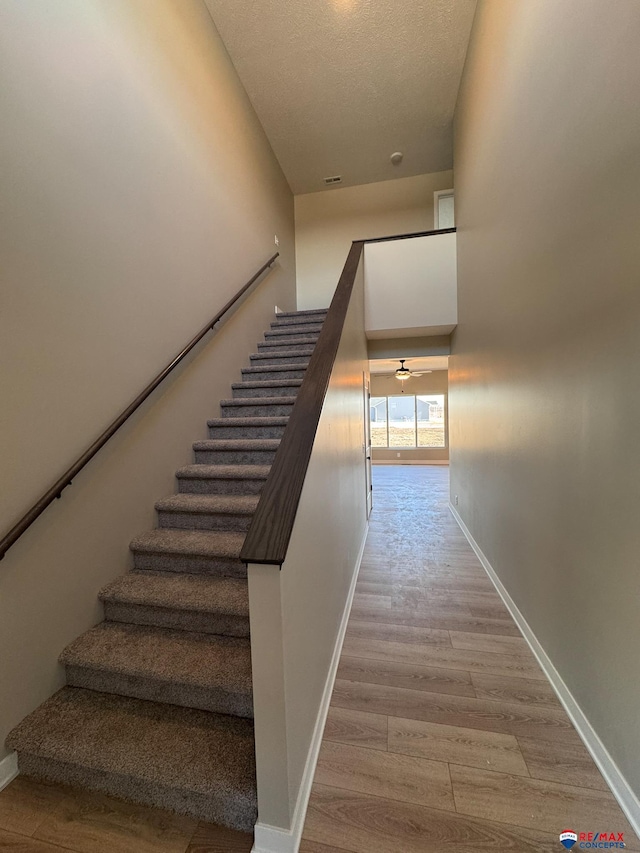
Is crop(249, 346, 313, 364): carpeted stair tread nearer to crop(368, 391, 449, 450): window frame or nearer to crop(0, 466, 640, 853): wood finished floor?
crop(0, 466, 640, 853): wood finished floor

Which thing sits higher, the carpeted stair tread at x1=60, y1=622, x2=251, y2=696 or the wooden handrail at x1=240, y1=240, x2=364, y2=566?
the wooden handrail at x1=240, y1=240, x2=364, y2=566

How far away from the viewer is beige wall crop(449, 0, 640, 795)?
3.96 ft

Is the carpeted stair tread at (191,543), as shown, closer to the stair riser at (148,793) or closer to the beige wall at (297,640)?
the beige wall at (297,640)

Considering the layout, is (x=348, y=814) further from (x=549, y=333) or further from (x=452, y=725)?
(x=549, y=333)

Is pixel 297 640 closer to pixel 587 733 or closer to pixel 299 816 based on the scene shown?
pixel 299 816

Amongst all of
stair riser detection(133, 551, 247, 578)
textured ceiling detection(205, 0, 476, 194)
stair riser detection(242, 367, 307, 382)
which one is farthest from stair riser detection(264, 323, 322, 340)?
stair riser detection(133, 551, 247, 578)

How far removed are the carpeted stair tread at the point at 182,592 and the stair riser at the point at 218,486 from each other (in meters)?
0.63

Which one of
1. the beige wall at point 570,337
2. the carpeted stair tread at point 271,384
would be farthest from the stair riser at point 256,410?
the beige wall at point 570,337

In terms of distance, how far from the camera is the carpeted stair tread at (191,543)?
1.90 meters

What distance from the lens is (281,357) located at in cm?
379

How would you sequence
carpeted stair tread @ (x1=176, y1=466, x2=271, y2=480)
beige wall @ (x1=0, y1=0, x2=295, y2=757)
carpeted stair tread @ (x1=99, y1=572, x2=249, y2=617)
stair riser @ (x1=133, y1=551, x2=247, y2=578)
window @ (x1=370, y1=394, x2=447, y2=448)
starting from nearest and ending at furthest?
beige wall @ (x1=0, y1=0, x2=295, y2=757) → carpeted stair tread @ (x1=99, y1=572, x2=249, y2=617) → stair riser @ (x1=133, y1=551, x2=247, y2=578) → carpeted stair tread @ (x1=176, y1=466, x2=271, y2=480) → window @ (x1=370, y1=394, x2=447, y2=448)

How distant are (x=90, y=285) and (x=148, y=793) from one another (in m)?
2.19

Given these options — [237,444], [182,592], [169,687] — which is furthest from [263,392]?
[169,687]

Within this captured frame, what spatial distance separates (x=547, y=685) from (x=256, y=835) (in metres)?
1.45
